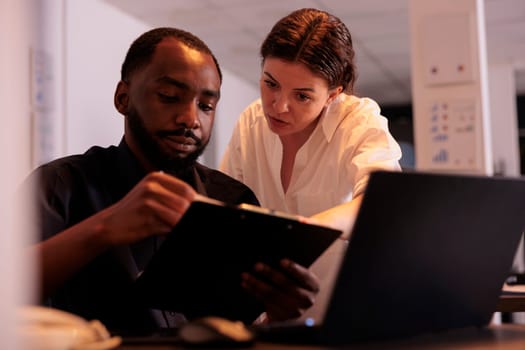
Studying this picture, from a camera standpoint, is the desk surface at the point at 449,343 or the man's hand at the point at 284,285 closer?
the desk surface at the point at 449,343

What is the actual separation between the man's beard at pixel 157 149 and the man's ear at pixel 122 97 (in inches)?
1.1

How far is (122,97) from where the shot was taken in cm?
134

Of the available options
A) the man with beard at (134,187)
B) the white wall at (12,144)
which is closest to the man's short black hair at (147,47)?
the man with beard at (134,187)

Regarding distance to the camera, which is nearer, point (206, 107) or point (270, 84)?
point (206, 107)

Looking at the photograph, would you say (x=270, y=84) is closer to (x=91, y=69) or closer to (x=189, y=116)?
(x=189, y=116)

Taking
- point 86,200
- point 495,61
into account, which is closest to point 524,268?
point 495,61

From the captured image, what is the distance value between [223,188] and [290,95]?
15.1 inches

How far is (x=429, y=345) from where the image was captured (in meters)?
0.73

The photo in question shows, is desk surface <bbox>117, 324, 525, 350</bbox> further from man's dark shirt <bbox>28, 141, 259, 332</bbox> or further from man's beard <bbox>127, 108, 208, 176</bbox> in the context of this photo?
man's beard <bbox>127, 108, 208, 176</bbox>

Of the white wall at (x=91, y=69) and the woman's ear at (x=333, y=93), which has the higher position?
the white wall at (x=91, y=69)

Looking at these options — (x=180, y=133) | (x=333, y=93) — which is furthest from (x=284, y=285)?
(x=333, y=93)

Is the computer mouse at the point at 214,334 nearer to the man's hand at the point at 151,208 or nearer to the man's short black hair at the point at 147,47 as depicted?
the man's hand at the point at 151,208

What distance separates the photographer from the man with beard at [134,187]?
2.99ft

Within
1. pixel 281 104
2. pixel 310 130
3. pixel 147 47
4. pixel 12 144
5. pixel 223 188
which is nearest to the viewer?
pixel 12 144
